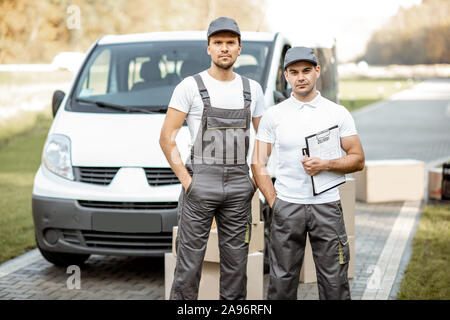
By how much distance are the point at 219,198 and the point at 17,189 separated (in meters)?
7.99

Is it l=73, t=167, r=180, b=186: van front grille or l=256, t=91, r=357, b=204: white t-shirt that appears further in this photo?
l=73, t=167, r=180, b=186: van front grille

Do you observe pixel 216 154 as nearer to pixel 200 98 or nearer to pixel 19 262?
pixel 200 98

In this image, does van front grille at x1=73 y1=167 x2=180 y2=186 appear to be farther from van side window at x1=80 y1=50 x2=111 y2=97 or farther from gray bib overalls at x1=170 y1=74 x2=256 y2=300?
gray bib overalls at x1=170 y1=74 x2=256 y2=300

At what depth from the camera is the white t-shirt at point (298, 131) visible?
12.8ft

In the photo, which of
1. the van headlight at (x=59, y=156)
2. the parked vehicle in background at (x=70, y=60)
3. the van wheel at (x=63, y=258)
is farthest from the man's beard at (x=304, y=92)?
the parked vehicle in background at (x=70, y=60)

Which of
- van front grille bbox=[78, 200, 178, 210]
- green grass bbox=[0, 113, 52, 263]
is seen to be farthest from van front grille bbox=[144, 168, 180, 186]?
green grass bbox=[0, 113, 52, 263]

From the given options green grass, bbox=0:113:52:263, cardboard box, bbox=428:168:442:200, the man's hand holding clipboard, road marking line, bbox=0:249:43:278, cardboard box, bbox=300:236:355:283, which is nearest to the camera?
the man's hand holding clipboard

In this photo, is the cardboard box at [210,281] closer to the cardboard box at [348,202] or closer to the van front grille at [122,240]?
the van front grille at [122,240]

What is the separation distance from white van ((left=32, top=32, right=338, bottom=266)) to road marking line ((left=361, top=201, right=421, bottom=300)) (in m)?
1.16

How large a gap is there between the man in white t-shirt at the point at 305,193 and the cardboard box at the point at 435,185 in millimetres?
6889

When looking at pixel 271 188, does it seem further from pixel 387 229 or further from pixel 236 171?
pixel 387 229

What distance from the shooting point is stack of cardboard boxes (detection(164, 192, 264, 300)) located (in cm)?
504

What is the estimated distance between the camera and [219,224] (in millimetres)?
4203

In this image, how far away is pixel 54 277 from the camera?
644 cm
